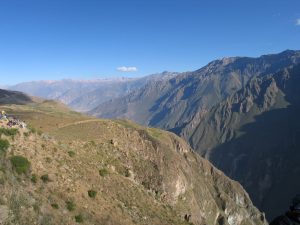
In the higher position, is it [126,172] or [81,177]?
[81,177]

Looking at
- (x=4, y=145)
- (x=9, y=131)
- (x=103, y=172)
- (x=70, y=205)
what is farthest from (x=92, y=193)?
(x=9, y=131)

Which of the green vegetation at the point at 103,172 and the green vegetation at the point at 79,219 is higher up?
the green vegetation at the point at 103,172

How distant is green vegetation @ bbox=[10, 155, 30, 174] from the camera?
4465 centimetres

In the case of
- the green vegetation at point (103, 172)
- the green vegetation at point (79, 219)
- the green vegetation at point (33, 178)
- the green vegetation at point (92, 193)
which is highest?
the green vegetation at point (33, 178)

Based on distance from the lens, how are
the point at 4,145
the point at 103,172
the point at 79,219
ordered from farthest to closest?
the point at 103,172
the point at 4,145
the point at 79,219

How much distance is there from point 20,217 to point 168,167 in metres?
66.9

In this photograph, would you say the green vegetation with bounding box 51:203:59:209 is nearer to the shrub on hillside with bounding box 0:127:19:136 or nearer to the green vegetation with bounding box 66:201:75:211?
the green vegetation with bounding box 66:201:75:211

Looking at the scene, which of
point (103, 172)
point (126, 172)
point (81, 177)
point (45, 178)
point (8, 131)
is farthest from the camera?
point (126, 172)

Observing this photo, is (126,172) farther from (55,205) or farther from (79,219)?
(55,205)

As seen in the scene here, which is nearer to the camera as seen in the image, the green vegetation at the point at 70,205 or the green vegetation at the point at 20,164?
the green vegetation at the point at 70,205

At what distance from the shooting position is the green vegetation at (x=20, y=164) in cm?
4465

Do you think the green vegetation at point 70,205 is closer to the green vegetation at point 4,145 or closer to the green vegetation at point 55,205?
the green vegetation at point 55,205

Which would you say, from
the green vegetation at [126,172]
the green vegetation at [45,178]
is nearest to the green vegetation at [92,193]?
the green vegetation at [45,178]

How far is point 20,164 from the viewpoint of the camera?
45.2m
